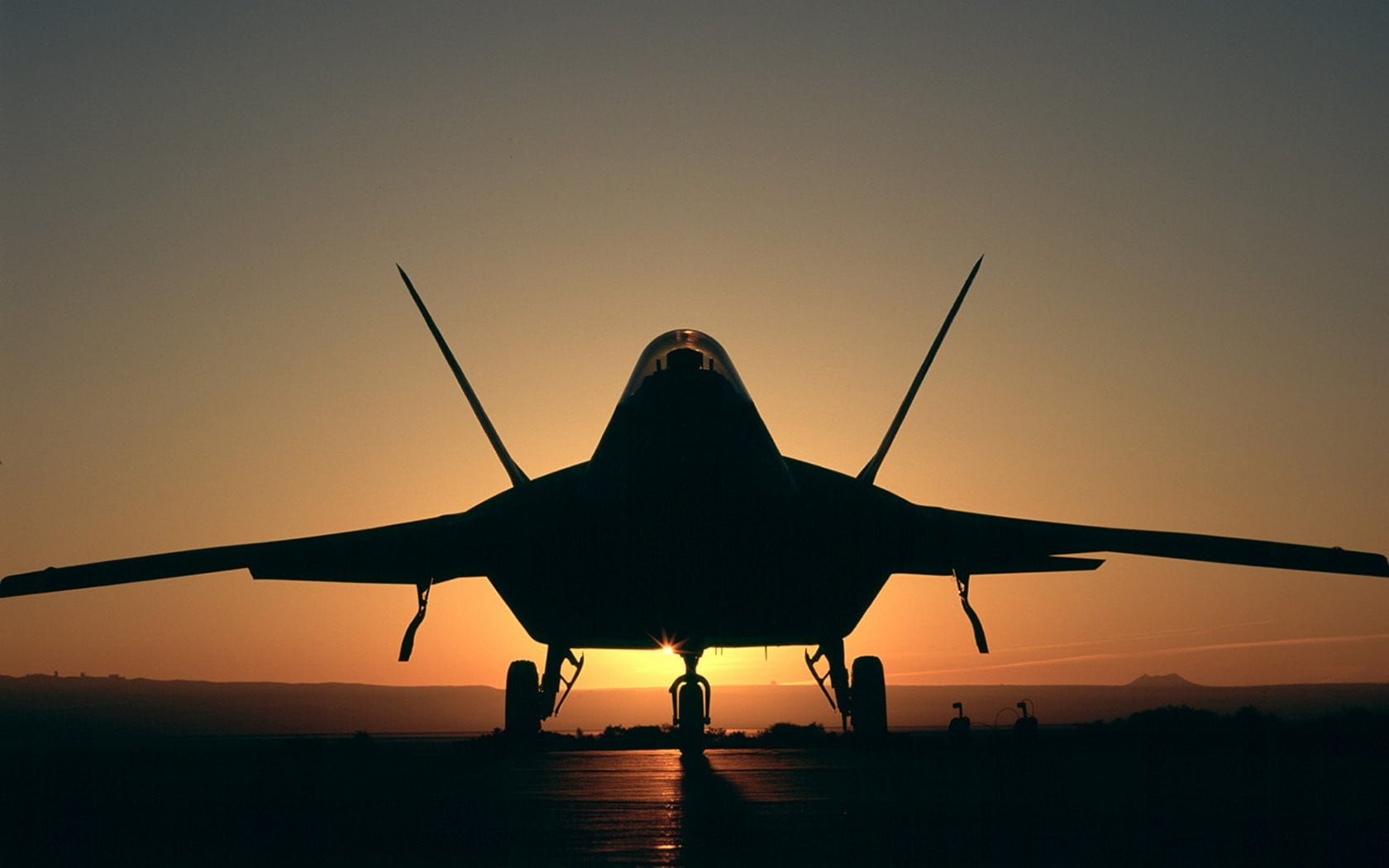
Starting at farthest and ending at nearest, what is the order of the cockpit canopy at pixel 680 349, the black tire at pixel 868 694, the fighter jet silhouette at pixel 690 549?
the black tire at pixel 868 694 < the cockpit canopy at pixel 680 349 < the fighter jet silhouette at pixel 690 549

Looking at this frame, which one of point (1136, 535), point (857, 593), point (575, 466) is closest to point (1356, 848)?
point (857, 593)

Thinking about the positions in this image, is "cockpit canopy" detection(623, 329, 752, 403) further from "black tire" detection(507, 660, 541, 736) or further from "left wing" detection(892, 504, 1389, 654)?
"black tire" detection(507, 660, 541, 736)

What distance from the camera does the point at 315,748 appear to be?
17969 millimetres

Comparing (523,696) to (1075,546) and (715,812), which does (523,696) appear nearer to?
(1075,546)

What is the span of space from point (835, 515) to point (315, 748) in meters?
8.29

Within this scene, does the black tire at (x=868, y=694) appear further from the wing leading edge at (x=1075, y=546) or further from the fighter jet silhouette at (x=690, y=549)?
the wing leading edge at (x=1075, y=546)

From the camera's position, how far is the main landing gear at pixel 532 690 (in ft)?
61.6

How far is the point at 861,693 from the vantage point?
18.8 meters

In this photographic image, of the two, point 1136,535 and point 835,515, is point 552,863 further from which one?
point 1136,535

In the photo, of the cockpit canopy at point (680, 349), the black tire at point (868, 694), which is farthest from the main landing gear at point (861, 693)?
the cockpit canopy at point (680, 349)

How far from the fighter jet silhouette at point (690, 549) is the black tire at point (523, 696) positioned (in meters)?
0.02

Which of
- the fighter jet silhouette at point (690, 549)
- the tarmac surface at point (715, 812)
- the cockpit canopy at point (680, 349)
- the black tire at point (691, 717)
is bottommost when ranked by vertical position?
the tarmac surface at point (715, 812)

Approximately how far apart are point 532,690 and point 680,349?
7085 mm

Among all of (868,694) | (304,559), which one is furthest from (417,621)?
(868,694)
